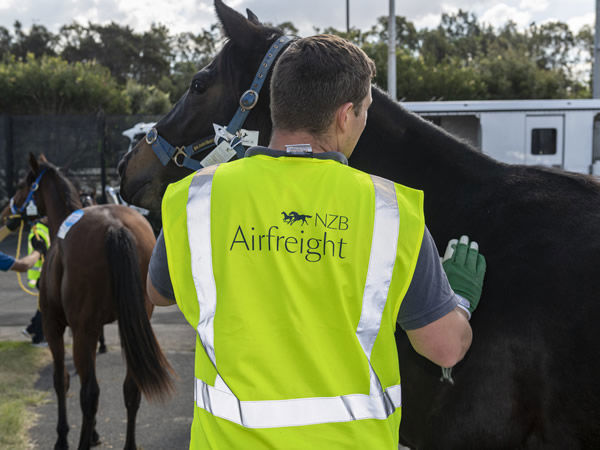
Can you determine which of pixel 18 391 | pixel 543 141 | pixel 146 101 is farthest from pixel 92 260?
pixel 146 101

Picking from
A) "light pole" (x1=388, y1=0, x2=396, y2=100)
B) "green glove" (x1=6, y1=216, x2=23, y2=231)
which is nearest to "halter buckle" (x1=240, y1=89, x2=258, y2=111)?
"green glove" (x1=6, y1=216, x2=23, y2=231)

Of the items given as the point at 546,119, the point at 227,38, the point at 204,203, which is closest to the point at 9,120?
the point at 546,119

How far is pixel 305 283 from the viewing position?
129 centimetres

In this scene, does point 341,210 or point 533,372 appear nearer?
point 341,210

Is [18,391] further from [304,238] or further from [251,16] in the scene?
[304,238]

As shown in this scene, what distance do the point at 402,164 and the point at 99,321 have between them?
291cm

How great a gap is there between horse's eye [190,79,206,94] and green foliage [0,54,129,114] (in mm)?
22417

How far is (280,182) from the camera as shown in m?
1.33

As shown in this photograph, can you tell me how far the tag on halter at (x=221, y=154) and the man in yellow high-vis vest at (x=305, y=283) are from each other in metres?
0.90

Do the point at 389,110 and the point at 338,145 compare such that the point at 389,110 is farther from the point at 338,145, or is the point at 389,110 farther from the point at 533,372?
the point at 533,372

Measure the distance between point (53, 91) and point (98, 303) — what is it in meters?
21.7

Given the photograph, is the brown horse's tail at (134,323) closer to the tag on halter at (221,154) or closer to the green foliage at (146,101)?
the tag on halter at (221,154)

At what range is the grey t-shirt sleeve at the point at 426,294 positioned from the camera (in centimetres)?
134

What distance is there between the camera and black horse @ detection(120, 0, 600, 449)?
1.55 meters
